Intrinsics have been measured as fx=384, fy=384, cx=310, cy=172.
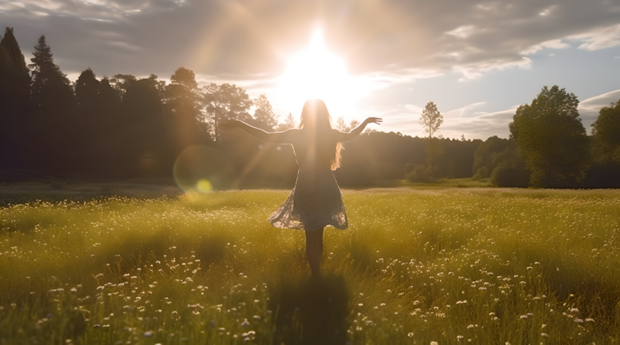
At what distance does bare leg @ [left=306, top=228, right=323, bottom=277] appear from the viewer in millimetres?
6051

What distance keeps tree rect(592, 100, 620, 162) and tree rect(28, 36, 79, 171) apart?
65114 millimetres

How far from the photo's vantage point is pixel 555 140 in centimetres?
4256

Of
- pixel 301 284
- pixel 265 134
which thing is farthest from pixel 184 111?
pixel 301 284

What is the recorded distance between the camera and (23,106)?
42312mm

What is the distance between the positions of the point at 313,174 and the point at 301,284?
6.10 ft

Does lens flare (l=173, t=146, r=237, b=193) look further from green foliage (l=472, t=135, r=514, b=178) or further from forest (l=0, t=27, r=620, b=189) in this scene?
green foliage (l=472, t=135, r=514, b=178)

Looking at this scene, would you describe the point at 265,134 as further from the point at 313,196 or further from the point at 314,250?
the point at 314,250

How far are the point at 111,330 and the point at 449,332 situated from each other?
3.49m

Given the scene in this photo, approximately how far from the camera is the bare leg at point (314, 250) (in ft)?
19.9

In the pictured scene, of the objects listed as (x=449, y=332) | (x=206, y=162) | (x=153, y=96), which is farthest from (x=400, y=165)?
(x=449, y=332)

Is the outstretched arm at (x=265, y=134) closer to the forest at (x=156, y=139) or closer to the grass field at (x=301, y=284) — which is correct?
the grass field at (x=301, y=284)

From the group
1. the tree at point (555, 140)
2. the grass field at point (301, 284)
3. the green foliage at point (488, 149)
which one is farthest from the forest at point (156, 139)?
the grass field at point (301, 284)

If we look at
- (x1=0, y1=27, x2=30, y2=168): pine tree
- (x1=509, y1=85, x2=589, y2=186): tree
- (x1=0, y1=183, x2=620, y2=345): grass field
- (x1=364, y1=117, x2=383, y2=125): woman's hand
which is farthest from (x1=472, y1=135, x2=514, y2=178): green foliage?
(x1=364, y1=117, x2=383, y2=125): woman's hand

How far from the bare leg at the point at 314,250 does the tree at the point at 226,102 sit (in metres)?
56.6
